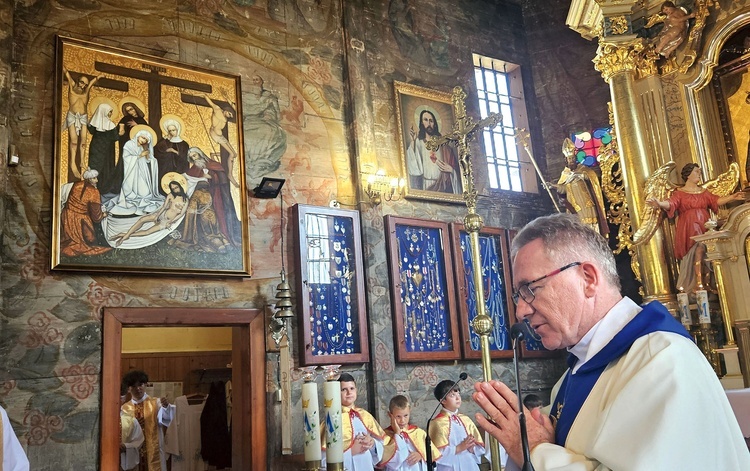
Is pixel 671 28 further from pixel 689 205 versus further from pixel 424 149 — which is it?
pixel 424 149

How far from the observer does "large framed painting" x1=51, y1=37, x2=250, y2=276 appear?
7.97 m

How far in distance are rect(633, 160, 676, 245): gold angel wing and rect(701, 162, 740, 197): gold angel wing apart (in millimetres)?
465

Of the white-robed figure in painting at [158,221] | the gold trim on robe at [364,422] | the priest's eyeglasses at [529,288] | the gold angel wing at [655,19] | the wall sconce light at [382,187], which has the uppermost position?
the gold angel wing at [655,19]

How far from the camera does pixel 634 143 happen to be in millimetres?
9789

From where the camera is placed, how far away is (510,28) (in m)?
13.0

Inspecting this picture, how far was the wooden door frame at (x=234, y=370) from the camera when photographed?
764 cm

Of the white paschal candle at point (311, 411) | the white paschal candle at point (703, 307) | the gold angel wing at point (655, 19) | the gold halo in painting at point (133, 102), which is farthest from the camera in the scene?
the gold angel wing at point (655, 19)

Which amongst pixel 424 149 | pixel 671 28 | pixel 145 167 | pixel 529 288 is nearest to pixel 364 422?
pixel 145 167

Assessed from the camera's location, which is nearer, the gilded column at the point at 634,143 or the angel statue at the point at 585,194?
the gilded column at the point at 634,143

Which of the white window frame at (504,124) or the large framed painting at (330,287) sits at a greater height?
the white window frame at (504,124)

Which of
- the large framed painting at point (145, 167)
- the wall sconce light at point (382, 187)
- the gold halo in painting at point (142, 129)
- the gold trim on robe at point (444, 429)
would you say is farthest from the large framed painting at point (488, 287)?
the gold halo in painting at point (142, 129)

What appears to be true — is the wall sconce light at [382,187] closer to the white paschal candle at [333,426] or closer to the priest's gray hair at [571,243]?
the white paschal candle at [333,426]

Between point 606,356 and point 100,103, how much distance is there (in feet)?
25.0

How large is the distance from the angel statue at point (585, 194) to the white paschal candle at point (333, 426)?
25.8 feet
